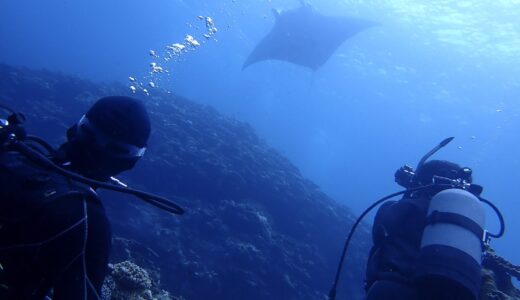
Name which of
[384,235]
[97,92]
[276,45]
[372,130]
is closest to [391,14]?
[276,45]

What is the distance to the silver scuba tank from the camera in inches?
121

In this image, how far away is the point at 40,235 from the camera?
5.66 ft

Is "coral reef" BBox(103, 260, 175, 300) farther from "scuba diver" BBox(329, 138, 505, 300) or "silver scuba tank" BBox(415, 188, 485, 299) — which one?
"silver scuba tank" BBox(415, 188, 485, 299)

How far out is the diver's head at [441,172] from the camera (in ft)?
13.3

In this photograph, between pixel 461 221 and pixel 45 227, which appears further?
pixel 461 221

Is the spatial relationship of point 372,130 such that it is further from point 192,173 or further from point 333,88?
point 192,173

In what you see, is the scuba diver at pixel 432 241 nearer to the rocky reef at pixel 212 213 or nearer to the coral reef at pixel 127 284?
the coral reef at pixel 127 284

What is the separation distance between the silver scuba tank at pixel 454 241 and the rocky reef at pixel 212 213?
5301 mm

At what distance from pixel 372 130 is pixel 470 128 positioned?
159 ft

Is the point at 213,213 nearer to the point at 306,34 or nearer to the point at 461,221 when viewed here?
the point at 461,221

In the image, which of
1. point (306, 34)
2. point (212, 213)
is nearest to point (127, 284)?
point (212, 213)

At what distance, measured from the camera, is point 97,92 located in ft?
61.2

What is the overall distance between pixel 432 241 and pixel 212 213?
34.8ft

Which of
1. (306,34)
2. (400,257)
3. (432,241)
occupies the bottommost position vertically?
(400,257)
